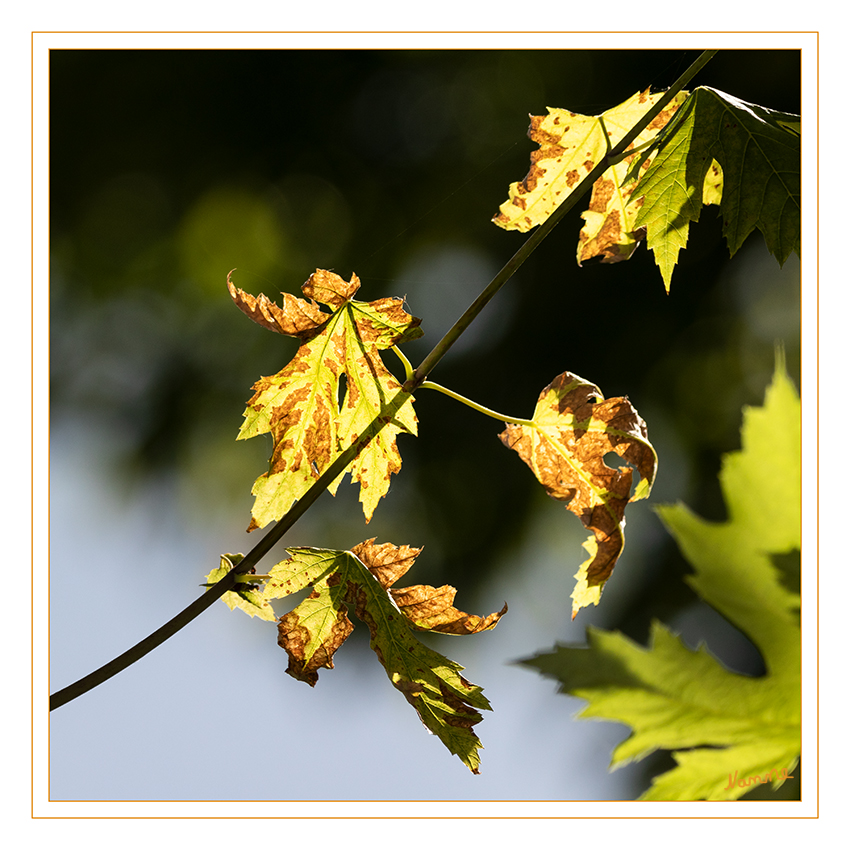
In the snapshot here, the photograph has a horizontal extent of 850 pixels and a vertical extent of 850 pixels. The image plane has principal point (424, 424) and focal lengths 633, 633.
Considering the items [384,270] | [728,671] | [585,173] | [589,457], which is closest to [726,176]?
[585,173]

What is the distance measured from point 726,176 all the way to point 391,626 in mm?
330

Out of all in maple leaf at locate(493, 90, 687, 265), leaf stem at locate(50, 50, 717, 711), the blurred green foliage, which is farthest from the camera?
the blurred green foliage

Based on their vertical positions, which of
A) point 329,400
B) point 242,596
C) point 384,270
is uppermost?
point 384,270

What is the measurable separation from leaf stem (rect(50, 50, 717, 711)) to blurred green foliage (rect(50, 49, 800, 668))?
837mm

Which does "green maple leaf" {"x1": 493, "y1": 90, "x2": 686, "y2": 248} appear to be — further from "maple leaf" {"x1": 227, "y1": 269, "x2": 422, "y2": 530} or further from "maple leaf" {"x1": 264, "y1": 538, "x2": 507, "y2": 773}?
"maple leaf" {"x1": 264, "y1": 538, "x2": 507, "y2": 773}

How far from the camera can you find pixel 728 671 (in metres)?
0.37

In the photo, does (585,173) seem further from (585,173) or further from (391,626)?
(391,626)

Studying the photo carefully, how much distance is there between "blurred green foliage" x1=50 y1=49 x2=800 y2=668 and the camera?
128 centimetres

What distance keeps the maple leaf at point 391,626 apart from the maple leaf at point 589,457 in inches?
2.8

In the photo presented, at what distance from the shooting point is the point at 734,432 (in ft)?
4.83
